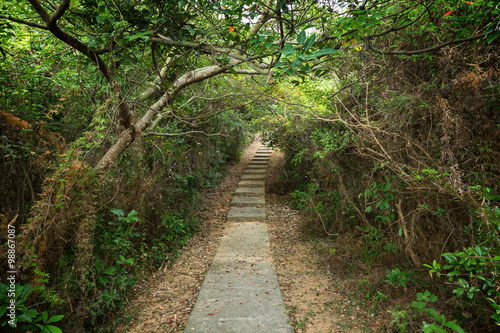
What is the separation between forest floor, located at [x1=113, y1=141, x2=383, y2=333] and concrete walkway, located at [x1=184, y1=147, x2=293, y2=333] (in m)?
0.15

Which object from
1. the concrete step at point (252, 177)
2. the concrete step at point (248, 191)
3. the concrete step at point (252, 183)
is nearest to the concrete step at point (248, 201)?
the concrete step at point (248, 191)

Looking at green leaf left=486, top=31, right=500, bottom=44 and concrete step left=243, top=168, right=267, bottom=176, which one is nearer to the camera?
green leaf left=486, top=31, right=500, bottom=44

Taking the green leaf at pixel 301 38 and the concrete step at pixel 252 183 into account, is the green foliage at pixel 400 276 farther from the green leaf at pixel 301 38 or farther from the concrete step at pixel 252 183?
the concrete step at pixel 252 183

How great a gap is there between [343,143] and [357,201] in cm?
112

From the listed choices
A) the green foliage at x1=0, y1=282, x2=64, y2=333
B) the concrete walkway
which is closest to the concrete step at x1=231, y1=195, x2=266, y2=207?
the concrete walkway

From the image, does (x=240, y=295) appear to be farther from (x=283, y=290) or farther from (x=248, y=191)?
(x=248, y=191)

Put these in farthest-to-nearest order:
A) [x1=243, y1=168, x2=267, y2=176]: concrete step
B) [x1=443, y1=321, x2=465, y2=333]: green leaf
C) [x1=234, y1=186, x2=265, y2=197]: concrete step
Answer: [x1=243, y1=168, x2=267, y2=176]: concrete step, [x1=234, y1=186, x2=265, y2=197]: concrete step, [x1=443, y1=321, x2=465, y2=333]: green leaf

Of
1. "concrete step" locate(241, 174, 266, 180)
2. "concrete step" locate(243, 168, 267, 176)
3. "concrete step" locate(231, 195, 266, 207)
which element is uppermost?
"concrete step" locate(243, 168, 267, 176)

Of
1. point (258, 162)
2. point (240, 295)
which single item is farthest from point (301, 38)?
point (258, 162)

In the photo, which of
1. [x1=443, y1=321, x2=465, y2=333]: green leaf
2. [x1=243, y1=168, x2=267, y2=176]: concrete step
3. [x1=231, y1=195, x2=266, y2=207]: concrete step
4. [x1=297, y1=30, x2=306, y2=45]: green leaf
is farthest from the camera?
[x1=243, y1=168, x2=267, y2=176]: concrete step

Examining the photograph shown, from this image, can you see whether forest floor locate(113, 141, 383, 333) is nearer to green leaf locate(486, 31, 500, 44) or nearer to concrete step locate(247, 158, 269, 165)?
green leaf locate(486, 31, 500, 44)

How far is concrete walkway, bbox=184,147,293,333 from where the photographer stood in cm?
305

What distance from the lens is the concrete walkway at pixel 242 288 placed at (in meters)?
3.05

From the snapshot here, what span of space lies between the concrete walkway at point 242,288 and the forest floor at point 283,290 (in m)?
0.15
